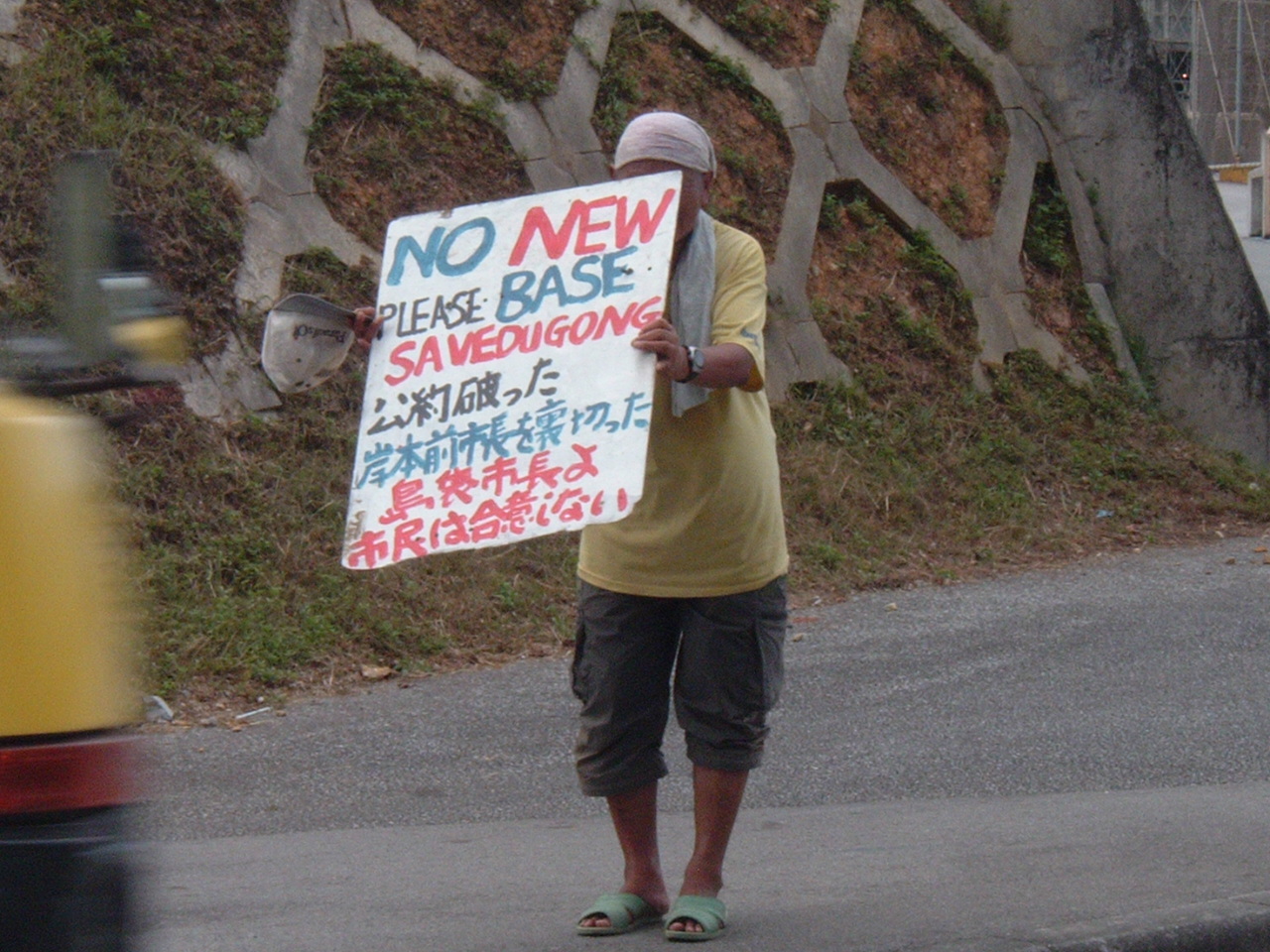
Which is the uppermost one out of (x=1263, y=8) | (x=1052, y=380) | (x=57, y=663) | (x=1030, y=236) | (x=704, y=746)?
(x=1263, y=8)

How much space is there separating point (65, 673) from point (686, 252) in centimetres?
193

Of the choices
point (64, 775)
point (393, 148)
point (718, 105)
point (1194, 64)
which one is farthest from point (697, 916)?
point (1194, 64)

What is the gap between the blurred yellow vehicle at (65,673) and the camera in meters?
2.02

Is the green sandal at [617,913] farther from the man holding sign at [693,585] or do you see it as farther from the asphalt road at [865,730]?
the asphalt road at [865,730]

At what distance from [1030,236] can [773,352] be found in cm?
288

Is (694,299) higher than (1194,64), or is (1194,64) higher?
(1194,64)

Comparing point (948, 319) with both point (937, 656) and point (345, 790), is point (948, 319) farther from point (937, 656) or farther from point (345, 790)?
point (345, 790)

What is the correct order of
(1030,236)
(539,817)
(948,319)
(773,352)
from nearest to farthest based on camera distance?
(539,817) → (773,352) → (948,319) → (1030,236)

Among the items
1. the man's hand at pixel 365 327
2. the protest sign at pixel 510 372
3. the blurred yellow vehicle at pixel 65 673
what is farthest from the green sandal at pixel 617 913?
the blurred yellow vehicle at pixel 65 673

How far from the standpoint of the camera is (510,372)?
352 centimetres

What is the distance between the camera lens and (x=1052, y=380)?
37.9 ft

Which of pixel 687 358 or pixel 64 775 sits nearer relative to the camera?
pixel 64 775

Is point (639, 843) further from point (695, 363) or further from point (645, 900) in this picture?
point (695, 363)

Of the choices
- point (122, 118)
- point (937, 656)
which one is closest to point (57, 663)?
point (937, 656)
